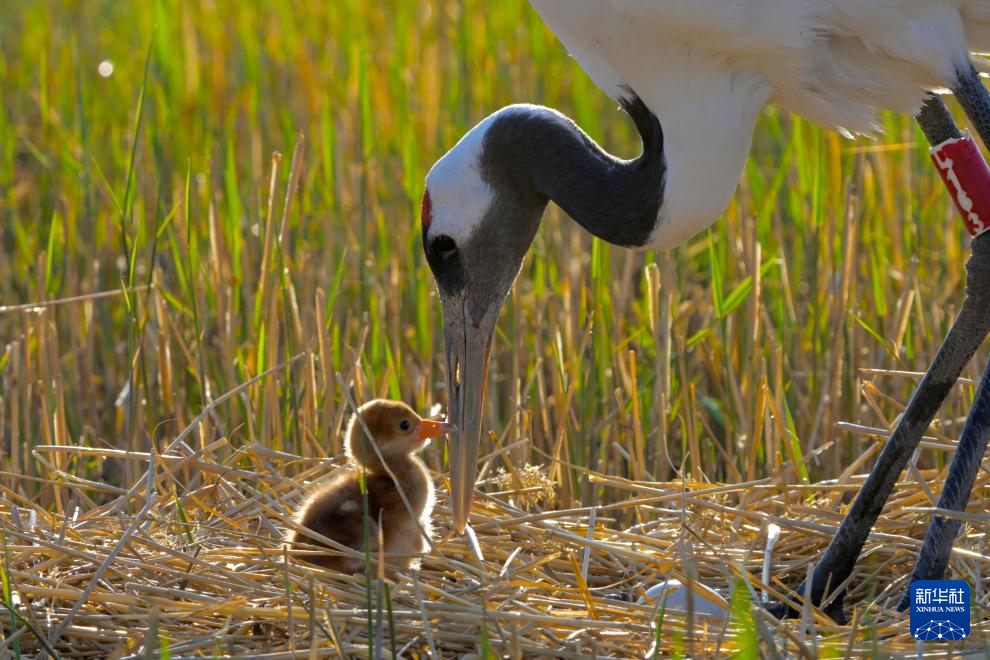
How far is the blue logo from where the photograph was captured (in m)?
2.95

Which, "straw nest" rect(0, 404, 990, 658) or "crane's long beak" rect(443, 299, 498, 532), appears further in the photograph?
"crane's long beak" rect(443, 299, 498, 532)

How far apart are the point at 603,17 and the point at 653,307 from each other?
1.07m

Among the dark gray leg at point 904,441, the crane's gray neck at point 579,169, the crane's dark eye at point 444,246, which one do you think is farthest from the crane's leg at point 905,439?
the crane's dark eye at point 444,246

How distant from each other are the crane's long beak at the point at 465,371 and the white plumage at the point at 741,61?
49 centimetres

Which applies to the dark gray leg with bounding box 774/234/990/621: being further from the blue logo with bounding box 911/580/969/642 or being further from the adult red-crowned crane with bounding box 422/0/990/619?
the blue logo with bounding box 911/580/969/642

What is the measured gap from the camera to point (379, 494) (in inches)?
140

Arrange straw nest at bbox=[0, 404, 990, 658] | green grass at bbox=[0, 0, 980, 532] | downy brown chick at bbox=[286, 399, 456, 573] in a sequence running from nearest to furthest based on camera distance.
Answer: straw nest at bbox=[0, 404, 990, 658]
downy brown chick at bbox=[286, 399, 456, 573]
green grass at bbox=[0, 0, 980, 532]

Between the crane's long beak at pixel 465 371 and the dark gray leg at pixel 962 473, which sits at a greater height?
the crane's long beak at pixel 465 371

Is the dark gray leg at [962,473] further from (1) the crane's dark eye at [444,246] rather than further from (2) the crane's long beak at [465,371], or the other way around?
(1) the crane's dark eye at [444,246]

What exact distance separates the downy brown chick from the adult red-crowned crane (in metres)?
0.11

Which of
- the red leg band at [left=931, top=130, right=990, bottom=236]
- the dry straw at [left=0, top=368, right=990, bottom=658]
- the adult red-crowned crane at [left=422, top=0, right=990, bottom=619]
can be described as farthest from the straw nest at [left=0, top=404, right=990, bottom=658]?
the red leg band at [left=931, top=130, right=990, bottom=236]

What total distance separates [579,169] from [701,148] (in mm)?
306

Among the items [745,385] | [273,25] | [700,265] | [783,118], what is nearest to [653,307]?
[745,385]

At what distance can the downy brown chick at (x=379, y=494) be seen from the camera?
3.43 m
